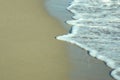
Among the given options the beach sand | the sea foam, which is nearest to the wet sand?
the beach sand

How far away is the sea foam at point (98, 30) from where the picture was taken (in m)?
6.34

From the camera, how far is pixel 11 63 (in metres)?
5.57

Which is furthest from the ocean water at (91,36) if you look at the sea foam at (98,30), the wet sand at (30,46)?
the wet sand at (30,46)

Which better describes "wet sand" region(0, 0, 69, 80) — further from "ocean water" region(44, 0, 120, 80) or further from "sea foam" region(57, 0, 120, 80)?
"sea foam" region(57, 0, 120, 80)

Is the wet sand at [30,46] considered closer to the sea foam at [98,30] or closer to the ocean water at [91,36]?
the ocean water at [91,36]

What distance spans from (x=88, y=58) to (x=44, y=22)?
196 cm

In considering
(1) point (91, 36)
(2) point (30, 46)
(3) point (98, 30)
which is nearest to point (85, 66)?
(2) point (30, 46)

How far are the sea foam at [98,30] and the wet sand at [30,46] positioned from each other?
1.36 ft

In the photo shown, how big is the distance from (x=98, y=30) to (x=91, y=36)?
18.5 inches

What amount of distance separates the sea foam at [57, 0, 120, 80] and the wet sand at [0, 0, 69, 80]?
42cm

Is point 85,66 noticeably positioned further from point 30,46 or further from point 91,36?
point 91,36

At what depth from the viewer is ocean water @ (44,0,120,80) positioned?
572cm

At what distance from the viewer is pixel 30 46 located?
6.32 m

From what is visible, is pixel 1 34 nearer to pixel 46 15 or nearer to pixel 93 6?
pixel 46 15
